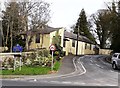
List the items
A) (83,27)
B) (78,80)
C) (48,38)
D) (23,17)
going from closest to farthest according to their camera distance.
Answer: (78,80)
(23,17)
(48,38)
(83,27)

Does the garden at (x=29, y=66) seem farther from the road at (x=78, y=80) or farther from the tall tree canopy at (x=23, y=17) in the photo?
the tall tree canopy at (x=23, y=17)

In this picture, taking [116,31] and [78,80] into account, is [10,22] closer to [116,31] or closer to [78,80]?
[116,31]

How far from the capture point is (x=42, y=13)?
5494 centimetres

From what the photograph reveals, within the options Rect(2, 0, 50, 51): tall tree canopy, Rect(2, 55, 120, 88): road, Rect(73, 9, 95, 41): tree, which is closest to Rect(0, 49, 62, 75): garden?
Rect(2, 55, 120, 88): road

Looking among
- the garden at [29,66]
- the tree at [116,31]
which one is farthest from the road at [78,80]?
the tree at [116,31]

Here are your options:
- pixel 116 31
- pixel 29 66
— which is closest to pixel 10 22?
pixel 116 31

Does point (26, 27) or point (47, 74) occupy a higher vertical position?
point (26, 27)

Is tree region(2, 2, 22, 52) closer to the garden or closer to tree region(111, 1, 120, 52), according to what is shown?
the garden

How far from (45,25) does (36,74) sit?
28.9m

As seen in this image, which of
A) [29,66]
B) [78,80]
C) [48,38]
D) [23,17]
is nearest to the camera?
[78,80]

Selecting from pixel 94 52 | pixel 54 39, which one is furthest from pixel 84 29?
pixel 54 39

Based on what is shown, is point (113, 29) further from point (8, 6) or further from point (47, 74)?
point (47, 74)

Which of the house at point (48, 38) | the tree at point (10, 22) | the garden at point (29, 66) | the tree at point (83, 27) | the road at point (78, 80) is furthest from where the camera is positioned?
the tree at point (83, 27)

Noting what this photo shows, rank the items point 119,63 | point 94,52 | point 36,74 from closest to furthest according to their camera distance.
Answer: point 36,74 → point 119,63 → point 94,52
